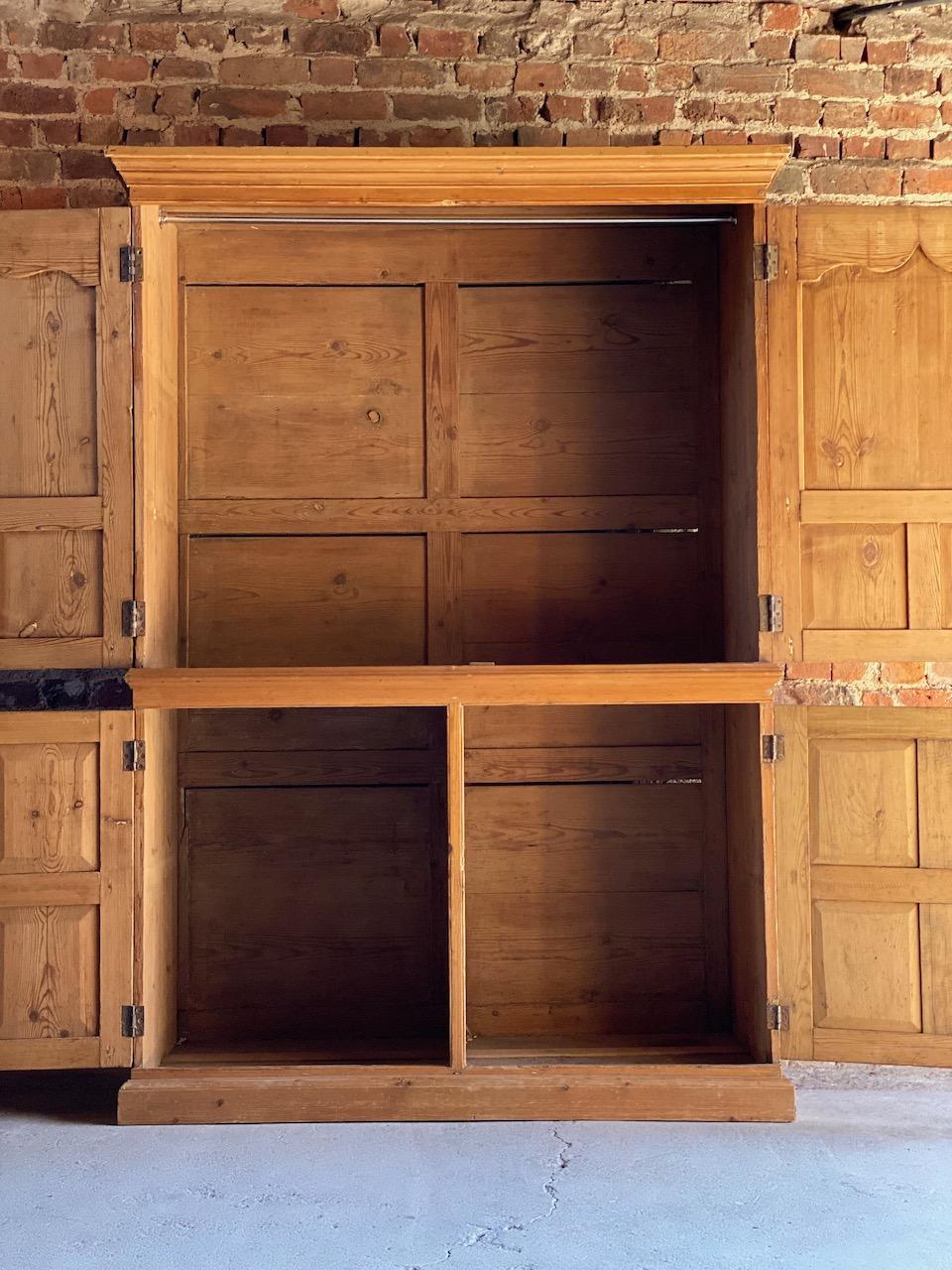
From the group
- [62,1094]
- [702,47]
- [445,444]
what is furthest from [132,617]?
[702,47]

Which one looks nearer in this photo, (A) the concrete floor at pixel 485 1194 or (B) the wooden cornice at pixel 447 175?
(A) the concrete floor at pixel 485 1194

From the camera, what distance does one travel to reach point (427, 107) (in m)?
3.51

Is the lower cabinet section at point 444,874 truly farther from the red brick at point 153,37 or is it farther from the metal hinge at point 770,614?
the red brick at point 153,37

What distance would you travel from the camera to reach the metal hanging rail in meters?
3.24

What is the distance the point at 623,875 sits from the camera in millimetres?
3465

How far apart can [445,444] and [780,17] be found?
5.61 feet

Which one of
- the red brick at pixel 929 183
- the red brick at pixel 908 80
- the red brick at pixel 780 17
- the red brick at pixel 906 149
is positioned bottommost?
the red brick at pixel 929 183

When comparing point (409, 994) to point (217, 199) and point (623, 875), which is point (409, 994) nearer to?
point (623, 875)

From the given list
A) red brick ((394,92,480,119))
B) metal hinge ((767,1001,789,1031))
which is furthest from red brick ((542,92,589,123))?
metal hinge ((767,1001,789,1031))

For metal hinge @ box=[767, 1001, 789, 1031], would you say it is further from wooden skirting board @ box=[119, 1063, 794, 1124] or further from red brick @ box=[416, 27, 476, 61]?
red brick @ box=[416, 27, 476, 61]

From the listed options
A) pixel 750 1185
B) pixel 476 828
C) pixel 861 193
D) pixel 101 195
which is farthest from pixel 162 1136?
pixel 861 193

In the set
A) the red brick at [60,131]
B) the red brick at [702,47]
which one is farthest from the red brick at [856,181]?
the red brick at [60,131]

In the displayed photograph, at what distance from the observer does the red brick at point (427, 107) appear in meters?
3.51

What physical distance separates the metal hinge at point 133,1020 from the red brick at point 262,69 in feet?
8.96
